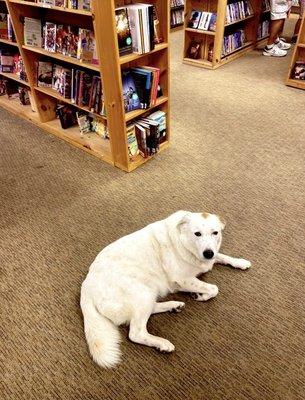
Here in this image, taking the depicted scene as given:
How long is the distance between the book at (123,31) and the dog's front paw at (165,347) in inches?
66.5

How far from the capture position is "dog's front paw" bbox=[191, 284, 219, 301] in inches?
59.8

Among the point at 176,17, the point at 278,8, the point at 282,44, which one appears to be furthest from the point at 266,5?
the point at 176,17

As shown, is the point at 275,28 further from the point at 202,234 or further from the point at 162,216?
the point at 202,234

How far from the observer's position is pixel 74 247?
1.87 meters

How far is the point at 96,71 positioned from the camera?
7.80 ft

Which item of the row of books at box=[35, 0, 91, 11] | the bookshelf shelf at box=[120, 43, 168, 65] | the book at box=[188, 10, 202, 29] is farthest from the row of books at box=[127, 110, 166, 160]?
the book at box=[188, 10, 202, 29]

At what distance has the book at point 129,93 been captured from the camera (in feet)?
6.95

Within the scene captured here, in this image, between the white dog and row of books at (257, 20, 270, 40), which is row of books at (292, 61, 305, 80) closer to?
row of books at (257, 20, 270, 40)

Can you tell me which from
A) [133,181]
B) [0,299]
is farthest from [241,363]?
[133,181]

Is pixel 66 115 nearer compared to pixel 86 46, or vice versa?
pixel 86 46

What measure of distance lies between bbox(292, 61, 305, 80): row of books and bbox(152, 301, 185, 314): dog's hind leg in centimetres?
314

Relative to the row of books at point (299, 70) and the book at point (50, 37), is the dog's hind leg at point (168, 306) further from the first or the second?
the row of books at point (299, 70)

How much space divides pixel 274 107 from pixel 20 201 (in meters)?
2.62

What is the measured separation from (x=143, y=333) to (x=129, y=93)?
1.58 meters
